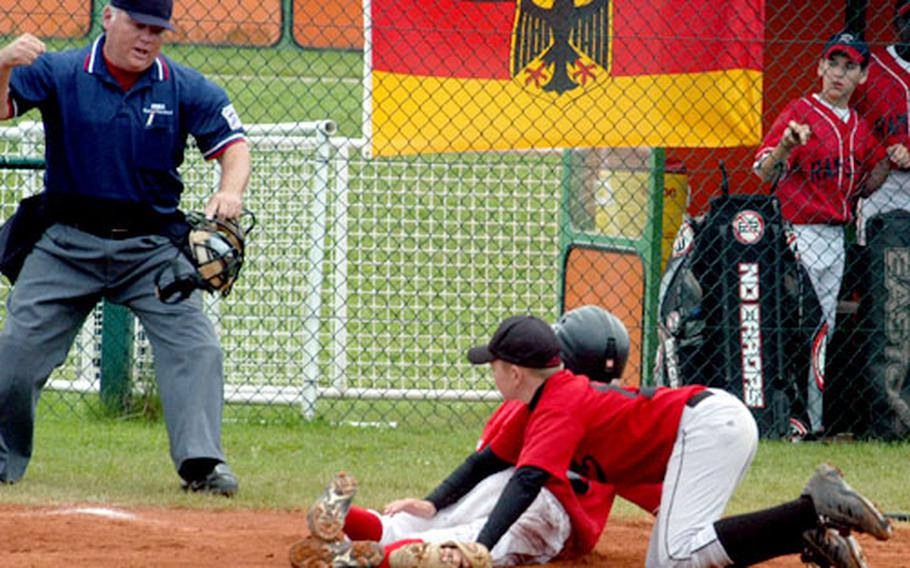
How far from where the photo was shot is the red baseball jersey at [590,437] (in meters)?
4.73

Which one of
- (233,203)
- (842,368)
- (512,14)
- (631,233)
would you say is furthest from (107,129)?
(842,368)

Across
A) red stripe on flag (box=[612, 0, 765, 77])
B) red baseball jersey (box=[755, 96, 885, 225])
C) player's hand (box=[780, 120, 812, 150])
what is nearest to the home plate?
red stripe on flag (box=[612, 0, 765, 77])

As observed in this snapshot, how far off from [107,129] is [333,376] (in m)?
3.16

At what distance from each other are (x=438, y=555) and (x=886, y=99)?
18.3 ft

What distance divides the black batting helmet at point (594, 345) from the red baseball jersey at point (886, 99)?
424cm

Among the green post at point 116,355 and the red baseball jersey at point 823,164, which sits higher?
the red baseball jersey at point 823,164

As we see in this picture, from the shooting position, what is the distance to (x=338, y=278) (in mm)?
10297

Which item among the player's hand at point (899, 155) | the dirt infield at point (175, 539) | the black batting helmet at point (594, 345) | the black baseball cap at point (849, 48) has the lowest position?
the dirt infield at point (175, 539)

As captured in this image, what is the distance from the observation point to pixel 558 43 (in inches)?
348

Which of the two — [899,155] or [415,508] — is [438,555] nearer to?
[415,508]

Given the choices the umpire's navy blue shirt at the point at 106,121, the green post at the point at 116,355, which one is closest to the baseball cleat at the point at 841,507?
the umpire's navy blue shirt at the point at 106,121

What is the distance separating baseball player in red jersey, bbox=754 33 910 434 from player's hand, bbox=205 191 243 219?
3.48 metres

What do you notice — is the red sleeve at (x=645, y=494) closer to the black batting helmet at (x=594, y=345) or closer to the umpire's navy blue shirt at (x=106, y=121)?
the black batting helmet at (x=594, y=345)

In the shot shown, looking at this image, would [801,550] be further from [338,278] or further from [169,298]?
[338,278]
